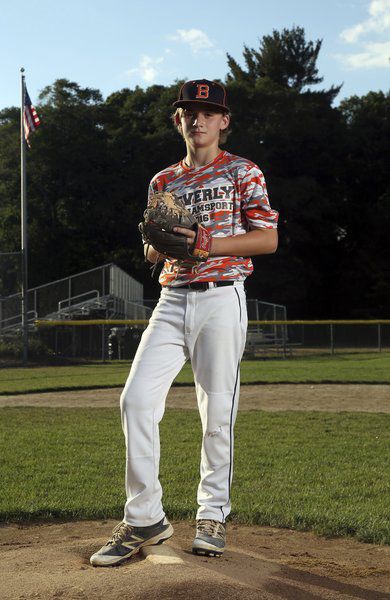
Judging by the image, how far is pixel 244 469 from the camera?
263 inches

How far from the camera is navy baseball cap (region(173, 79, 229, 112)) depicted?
3883 mm

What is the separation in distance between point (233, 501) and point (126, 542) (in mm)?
1945

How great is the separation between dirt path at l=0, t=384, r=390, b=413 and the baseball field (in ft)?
0.20

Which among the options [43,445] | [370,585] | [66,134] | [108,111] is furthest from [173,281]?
[108,111]

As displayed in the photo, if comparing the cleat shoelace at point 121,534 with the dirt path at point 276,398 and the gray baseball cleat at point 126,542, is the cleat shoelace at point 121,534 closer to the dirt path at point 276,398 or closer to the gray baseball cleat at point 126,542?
the gray baseball cleat at point 126,542

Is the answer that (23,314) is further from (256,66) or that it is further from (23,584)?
(256,66)

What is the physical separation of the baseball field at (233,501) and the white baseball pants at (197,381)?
262mm

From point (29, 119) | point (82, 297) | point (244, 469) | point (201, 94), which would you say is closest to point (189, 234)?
point (201, 94)

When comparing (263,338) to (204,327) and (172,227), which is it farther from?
(172,227)

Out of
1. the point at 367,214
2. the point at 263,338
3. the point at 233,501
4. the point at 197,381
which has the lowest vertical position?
the point at 233,501

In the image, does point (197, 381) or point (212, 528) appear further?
point (197, 381)

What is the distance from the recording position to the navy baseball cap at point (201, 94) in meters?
3.88

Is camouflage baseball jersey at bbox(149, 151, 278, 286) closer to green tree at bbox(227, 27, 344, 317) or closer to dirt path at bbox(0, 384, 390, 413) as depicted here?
dirt path at bbox(0, 384, 390, 413)

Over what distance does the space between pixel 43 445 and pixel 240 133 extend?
37854 millimetres
